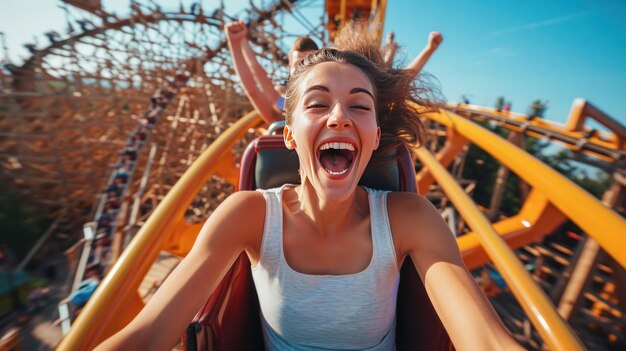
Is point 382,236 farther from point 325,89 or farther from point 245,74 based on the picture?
point 245,74

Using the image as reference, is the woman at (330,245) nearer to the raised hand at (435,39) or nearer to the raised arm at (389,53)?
the raised arm at (389,53)

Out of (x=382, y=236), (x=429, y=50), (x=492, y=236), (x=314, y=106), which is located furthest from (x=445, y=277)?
(x=429, y=50)

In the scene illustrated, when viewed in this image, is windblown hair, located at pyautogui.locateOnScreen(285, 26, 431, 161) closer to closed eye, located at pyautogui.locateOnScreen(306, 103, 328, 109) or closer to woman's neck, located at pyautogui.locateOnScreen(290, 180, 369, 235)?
closed eye, located at pyautogui.locateOnScreen(306, 103, 328, 109)

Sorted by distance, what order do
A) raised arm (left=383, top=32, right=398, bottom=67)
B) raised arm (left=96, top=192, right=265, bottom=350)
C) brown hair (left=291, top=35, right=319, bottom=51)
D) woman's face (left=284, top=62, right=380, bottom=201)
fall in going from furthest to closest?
brown hair (left=291, top=35, right=319, bottom=51) < raised arm (left=383, top=32, right=398, bottom=67) < woman's face (left=284, top=62, right=380, bottom=201) < raised arm (left=96, top=192, right=265, bottom=350)

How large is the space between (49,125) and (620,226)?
14.4ft

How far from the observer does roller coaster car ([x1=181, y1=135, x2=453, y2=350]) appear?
0.50 metres

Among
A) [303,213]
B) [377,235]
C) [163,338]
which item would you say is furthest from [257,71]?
[163,338]

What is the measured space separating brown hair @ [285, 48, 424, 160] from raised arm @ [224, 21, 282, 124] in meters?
0.61

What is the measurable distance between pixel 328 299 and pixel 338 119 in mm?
325

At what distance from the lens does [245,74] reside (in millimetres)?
1256

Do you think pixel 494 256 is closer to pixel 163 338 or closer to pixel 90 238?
pixel 163 338

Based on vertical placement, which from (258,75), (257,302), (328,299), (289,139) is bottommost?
(257,302)

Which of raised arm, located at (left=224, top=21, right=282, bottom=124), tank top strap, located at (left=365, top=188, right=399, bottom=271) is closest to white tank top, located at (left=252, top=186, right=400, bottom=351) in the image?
tank top strap, located at (left=365, top=188, right=399, bottom=271)

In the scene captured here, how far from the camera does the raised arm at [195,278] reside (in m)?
0.41
